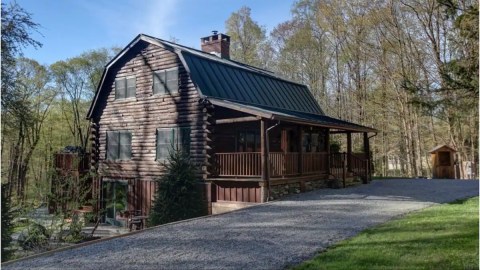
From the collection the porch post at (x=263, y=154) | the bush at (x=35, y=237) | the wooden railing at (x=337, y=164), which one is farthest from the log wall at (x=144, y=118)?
the wooden railing at (x=337, y=164)

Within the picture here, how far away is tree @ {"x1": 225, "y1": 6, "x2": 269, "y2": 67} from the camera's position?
33.7 meters

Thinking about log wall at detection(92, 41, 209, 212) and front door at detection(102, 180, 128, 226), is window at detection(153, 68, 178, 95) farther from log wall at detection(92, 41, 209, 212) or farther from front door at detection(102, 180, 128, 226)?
front door at detection(102, 180, 128, 226)

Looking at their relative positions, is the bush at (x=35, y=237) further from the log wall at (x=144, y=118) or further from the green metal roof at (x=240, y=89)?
the green metal roof at (x=240, y=89)

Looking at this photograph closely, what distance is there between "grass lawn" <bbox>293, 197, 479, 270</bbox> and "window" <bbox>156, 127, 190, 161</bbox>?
9.14 meters

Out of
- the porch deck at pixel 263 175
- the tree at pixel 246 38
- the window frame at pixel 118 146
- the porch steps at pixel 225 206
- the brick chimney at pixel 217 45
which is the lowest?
the porch steps at pixel 225 206

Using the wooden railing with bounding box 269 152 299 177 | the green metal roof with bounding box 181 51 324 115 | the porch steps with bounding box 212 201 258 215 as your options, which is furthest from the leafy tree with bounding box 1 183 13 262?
the wooden railing with bounding box 269 152 299 177

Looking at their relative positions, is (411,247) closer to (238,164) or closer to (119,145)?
(238,164)

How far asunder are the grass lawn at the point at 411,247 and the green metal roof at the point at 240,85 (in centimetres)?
907

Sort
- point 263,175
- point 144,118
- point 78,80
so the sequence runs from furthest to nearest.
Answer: point 78,80
point 144,118
point 263,175

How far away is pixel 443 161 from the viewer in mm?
22578

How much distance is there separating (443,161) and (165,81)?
16.6 m

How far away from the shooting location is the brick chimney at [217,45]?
21.1 meters

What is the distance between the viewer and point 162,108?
16828mm

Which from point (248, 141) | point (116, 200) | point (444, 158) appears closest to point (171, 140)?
point (248, 141)
